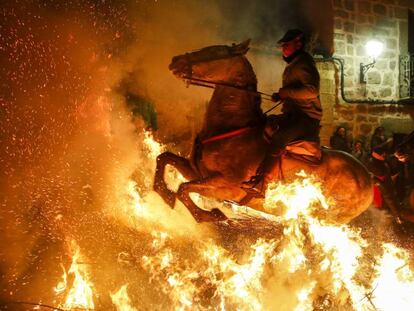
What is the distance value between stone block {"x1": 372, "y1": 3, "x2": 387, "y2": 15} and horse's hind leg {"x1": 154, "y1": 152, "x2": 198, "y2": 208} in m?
10.7

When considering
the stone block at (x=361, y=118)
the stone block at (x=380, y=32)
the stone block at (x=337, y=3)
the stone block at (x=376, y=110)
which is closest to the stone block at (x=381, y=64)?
the stone block at (x=380, y=32)

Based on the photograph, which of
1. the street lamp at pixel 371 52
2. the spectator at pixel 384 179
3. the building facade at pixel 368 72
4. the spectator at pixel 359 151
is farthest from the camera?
the street lamp at pixel 371 52

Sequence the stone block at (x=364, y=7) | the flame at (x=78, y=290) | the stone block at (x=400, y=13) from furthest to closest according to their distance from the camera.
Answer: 1. the stone block at (x=400, y=13)
2. the stone block at (x=364, y=7)
3. the flame at (x=78, y=290)

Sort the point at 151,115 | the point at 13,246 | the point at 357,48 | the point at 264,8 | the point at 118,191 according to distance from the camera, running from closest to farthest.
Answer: the point at 13,246, the point at 118,191, the point at 151,115, the point at 264,8, the point at 357,48

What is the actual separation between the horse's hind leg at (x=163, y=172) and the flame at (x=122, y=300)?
1.25 metres

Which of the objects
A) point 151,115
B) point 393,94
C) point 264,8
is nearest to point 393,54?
point 393,94

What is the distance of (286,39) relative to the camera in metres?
5.58

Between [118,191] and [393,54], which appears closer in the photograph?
[118,191]

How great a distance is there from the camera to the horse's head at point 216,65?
5.43 metres

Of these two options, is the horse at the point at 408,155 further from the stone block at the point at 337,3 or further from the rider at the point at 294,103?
the stone block at the point at 337,3

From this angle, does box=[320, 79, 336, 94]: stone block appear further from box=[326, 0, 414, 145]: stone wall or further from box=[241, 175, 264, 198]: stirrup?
box=[241, 175, 264, 198]: stirrup

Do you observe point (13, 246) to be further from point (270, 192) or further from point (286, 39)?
point (286, 39)

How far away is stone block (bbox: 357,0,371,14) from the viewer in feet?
44.8

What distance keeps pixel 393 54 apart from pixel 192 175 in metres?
10.7
